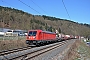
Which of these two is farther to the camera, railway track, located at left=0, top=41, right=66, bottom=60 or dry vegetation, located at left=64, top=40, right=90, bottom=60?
dry vegetation, located at left=64, top=40, right=90, bottom=60

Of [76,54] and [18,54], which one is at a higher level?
[18,54]

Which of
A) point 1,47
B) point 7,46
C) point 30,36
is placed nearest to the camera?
point 1,47

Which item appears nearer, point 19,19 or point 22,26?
point 22,26

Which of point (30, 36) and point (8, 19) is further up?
point (8, 19)

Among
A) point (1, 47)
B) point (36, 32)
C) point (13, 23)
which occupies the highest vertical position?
point (13, 23)

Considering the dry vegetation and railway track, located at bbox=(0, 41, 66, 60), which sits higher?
railway track, located at bbox=(0, 41, 66, 60)

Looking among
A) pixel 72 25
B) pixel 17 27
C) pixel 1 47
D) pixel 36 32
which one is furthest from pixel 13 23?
pixel 72 25

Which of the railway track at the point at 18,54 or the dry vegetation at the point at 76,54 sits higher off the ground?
the railway track at the point at 18,54

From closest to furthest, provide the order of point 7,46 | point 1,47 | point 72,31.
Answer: point 1,47 → point 7,46 → point 72,31

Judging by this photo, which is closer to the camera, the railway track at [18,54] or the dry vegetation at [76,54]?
the railway track at [18,54]

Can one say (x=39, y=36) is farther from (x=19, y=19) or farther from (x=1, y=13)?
(x=19, y=19)

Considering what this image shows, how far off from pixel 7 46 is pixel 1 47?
5.76 feet

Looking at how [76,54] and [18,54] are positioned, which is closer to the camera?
[18,54]

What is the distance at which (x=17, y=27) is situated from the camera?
97125mm
